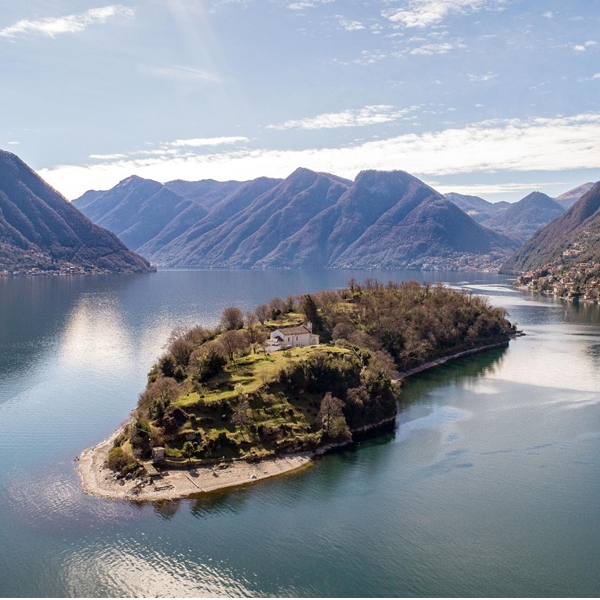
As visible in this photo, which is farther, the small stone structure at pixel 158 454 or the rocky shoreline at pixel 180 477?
the small stone structure at pixel 158 454

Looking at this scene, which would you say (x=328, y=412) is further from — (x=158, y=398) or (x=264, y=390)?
(x=158, y=398)

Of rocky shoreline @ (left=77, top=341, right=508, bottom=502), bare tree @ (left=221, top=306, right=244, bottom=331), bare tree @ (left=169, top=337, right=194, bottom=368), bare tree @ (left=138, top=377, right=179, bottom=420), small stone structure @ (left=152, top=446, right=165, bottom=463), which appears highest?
bare tree @ (left=221, top=306, right=244, bottom=331)

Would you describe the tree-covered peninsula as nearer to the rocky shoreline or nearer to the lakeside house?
the lakeside house

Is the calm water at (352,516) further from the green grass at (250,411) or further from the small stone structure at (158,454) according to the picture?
the small stone structure at (158,454)

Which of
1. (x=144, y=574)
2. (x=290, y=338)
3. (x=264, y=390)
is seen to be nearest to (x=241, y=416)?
(x=264, y=390)

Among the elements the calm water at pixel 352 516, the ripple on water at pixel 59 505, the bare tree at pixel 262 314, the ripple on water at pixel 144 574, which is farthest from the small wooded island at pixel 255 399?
the ripple on water at pixel 144 574

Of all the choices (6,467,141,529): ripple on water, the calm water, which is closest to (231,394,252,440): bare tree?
the calm water

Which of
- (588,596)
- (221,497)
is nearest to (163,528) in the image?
(221,497)
